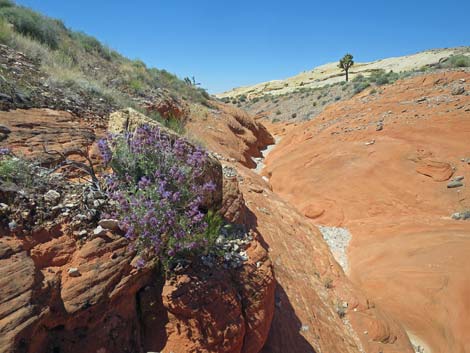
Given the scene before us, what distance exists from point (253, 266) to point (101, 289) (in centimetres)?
142

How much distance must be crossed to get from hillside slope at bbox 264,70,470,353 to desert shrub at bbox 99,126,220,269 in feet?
14.9

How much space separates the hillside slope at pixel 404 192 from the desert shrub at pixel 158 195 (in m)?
4.55

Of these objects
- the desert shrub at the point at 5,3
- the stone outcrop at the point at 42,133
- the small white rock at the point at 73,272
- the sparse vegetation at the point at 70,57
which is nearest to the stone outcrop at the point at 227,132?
the sparse vegetation at the point at 70,57

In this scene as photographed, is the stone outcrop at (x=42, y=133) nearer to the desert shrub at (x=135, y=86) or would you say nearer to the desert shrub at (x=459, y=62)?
the desert shrub at (x=135, y=86)

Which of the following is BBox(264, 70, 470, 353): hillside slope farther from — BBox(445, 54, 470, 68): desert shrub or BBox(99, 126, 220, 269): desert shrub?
BBox(445, 54, 470, 68): desert shrub

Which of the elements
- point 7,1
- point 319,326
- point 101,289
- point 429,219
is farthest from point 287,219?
point 7,1

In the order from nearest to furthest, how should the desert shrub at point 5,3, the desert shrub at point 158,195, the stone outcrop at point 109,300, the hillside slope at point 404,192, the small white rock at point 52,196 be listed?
the stone outcrop at point 109,300 < the small white rock at point 52,196 < the desert shrub at point 158,195 < the hillside slope at point 404,192 < the desert shrub at point 5,3

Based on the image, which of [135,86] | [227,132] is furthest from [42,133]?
[227,132]

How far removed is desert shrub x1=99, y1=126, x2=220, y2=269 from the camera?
244cm

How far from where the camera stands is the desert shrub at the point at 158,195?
244cm

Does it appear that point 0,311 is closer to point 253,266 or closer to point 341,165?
point 253,266

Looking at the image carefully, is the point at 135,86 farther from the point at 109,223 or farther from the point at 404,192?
the point at 404,192

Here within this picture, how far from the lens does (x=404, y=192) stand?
9.35 m

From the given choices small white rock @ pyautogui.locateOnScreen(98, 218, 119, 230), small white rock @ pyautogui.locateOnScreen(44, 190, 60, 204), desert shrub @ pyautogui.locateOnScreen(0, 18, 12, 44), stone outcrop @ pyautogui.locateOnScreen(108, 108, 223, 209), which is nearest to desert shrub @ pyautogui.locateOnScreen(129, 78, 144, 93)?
desert shrub @ pyautogui.locateOnScreen(0, 18, 12, 44)
